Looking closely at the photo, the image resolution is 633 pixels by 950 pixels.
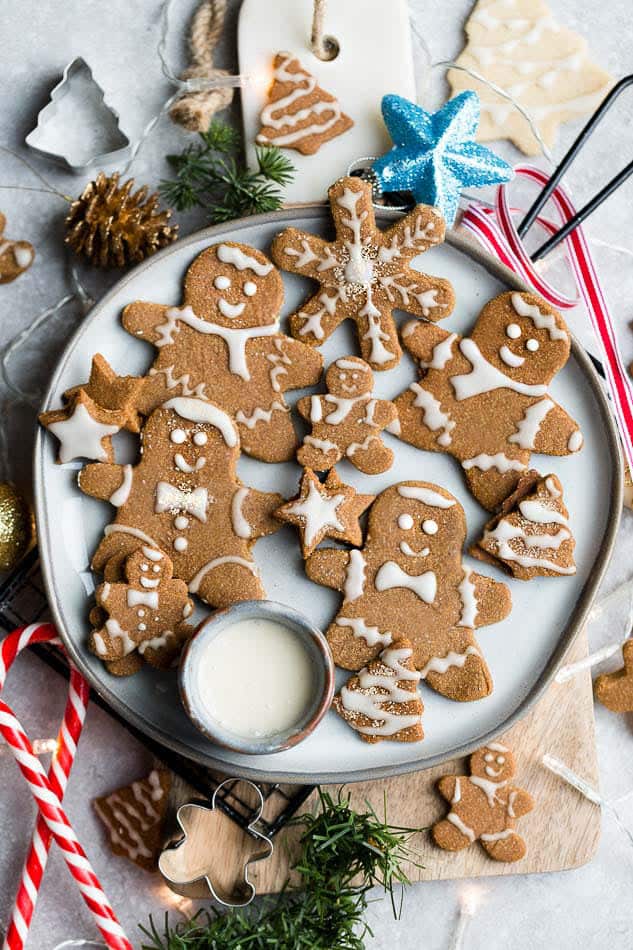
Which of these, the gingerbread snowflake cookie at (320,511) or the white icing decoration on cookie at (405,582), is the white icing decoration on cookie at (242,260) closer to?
the gingerbread snowflake cookie at (320,511)

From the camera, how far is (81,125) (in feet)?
5.17

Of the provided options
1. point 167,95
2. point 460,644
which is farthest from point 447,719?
point 167,95

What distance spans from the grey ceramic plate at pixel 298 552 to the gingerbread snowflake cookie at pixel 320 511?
56mm

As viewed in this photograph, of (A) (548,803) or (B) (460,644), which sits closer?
(B) (460,644)

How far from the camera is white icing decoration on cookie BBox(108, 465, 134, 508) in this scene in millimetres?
1395

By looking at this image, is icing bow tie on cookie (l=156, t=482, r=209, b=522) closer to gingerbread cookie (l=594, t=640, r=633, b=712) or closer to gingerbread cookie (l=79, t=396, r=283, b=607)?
gingerbread cookie (l=79, t=396, r=283, b=607)

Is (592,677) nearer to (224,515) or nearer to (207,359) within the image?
Answer: (224,515)

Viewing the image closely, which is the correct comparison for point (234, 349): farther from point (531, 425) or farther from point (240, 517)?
point (531, 425)

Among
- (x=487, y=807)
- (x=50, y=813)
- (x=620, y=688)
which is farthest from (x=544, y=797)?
(x=50, y=813)

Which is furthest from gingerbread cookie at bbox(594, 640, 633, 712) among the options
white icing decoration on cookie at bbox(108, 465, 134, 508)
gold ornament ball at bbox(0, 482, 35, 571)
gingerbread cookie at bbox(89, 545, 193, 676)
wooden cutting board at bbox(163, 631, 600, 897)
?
gold ornament ball at bbox(0, 482, 35, 571)

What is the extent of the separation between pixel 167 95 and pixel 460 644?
95 centimetres

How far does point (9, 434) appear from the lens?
1541 millimetres

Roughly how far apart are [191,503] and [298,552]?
6.5 inches

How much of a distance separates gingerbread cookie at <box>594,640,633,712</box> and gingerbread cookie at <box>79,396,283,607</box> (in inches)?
22.2
